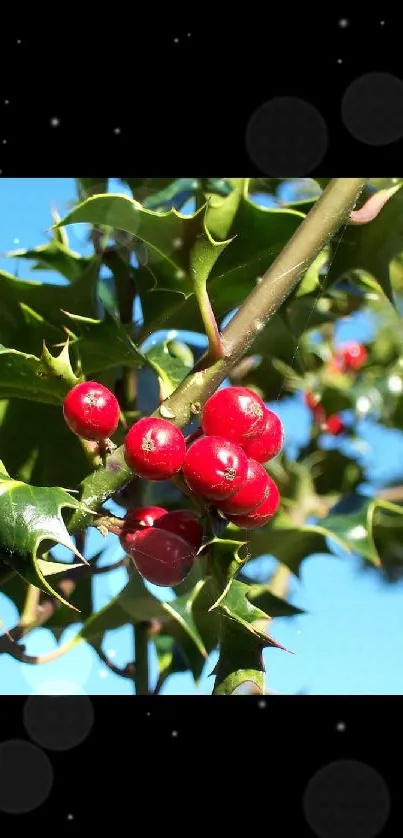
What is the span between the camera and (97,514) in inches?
22.5

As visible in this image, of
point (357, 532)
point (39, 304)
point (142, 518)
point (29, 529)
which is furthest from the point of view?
point (357, 532)

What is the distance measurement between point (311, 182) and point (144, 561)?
45 cm

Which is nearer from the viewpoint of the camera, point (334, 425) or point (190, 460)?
point (190, 460)

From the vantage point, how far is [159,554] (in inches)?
22.8

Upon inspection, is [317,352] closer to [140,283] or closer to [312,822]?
[140,283]

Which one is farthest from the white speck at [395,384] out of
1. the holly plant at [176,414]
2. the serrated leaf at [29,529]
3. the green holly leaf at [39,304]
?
the serrated leaf at [29,529]

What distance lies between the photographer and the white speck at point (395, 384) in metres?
1.26

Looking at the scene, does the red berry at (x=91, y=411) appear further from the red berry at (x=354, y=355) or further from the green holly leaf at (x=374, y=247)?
the red berry at (x=354, y=355)

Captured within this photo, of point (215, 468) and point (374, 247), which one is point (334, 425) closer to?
point (374, 247)

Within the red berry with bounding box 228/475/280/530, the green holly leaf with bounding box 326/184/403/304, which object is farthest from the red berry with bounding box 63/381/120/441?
the green holly leaf with bounding box 326/184/403/304

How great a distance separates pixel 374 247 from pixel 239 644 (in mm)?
398

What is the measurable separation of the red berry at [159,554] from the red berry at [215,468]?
45 mm

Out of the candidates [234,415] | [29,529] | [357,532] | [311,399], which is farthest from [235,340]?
[311,399]

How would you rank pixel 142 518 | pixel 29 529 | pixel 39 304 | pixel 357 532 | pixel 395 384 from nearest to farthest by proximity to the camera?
pixel 29 529, pixel 142 518, pixel 39 304, pixel 357 532, pixel 395 384
